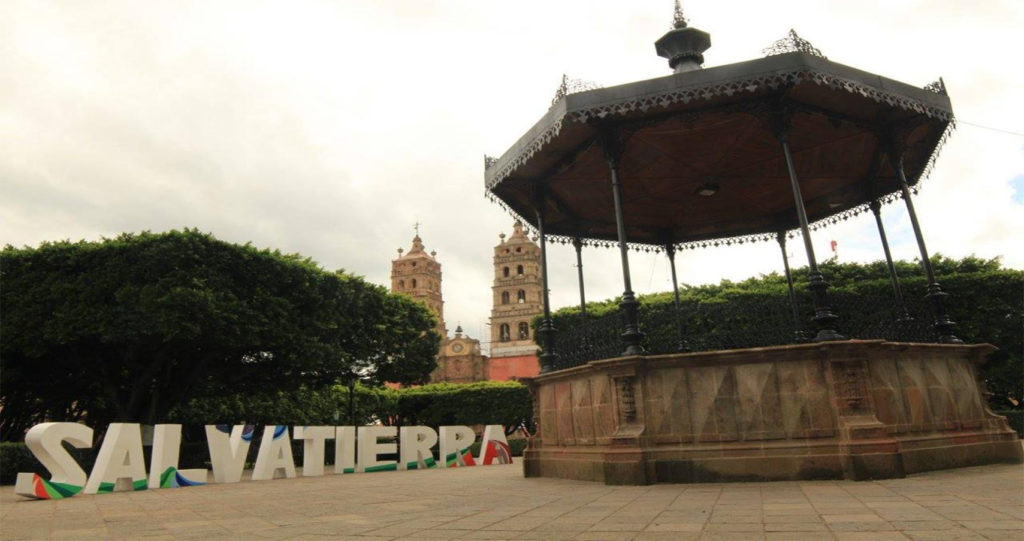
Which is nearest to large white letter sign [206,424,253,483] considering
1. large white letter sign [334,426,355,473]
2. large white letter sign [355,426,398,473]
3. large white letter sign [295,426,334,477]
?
large white letter sign [295,426,334,477]

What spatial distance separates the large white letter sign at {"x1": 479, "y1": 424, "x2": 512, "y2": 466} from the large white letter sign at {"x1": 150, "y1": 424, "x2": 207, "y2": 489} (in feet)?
31.9

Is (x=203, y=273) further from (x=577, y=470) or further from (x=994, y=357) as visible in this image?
(x=994, y=357)

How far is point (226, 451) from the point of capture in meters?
16.1

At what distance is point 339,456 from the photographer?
61.4 ft

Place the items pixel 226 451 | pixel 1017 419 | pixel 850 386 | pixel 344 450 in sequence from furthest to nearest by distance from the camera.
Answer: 1. pixel 1017 419
2. pixel 344 450
3. pixel 226 451
4. pixel 850 386

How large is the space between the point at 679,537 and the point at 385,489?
8081 millimetres

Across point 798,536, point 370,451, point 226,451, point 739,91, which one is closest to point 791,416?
point 798,536

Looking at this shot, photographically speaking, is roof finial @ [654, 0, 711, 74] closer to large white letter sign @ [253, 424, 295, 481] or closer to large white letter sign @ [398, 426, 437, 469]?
large white letter sign @ [398, 426, 437, 469]

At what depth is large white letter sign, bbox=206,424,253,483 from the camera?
52.1 ft

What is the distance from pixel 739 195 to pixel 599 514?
1094 centimetres

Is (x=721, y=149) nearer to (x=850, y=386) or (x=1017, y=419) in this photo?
(x=850, y=386)

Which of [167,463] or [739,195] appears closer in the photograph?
[167,463]

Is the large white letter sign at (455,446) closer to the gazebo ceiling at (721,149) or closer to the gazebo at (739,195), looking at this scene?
the gazebo at (739,195)

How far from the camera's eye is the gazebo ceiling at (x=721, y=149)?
33.6ft
